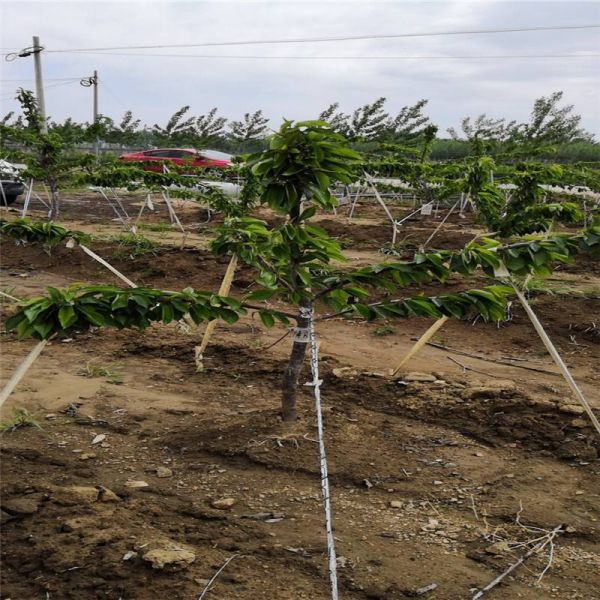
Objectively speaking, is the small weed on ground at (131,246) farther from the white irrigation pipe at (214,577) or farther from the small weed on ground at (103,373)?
the white irrigation pipe at (214,577)

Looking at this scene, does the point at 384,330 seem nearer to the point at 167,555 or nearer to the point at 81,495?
the point at 81,495

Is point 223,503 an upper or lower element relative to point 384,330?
upper

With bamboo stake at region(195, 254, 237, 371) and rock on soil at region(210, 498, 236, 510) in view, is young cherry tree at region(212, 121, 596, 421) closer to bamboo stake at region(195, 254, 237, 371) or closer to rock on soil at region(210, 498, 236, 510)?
rock on soil at region(210, 498, 236, 510)

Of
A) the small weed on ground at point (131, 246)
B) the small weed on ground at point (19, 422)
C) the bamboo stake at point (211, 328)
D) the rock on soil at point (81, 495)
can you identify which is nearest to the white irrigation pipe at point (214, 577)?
the rock on soil at point (81, 495)

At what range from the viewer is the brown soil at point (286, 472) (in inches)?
100

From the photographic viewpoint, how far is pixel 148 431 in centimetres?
391

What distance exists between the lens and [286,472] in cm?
341

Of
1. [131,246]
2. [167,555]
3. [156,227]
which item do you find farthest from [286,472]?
[156,227]

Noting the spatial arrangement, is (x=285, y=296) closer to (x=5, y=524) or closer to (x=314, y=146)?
(x=314, y=146)

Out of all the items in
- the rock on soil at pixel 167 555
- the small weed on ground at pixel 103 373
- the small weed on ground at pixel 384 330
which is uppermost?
the rock on soil at pixel 167 555

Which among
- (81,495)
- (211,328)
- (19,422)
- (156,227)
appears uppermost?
(211,328)

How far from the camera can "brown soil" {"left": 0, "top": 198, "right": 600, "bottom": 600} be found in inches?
100

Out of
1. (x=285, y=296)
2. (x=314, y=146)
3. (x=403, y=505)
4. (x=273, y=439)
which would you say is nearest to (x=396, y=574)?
(x=403, y=505)

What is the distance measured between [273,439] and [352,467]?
47 centimetres
